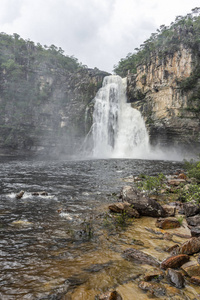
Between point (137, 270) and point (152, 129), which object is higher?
point (152, 129)

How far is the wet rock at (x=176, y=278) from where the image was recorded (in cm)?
275

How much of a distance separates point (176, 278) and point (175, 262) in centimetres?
41

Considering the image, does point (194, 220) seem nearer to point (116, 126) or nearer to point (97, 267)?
point (97, 267)

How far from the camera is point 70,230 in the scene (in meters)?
4.82

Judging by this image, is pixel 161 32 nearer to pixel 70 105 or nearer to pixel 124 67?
pixel 124 67

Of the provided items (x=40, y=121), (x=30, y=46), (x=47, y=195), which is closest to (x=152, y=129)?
(x=40, y=121)

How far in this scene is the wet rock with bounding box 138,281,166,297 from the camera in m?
2.62

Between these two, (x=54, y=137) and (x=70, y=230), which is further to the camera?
(x=54, y=137)

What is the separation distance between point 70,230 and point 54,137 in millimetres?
37602

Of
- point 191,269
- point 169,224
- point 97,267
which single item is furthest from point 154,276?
point 169,224

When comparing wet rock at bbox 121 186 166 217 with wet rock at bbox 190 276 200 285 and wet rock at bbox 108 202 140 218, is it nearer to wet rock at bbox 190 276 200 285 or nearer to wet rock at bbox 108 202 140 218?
wet rock at bbox 108 202 140 218

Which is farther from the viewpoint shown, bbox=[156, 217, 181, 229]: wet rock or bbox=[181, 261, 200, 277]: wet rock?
bbox=[156, 217, 181, 229]: wet rock

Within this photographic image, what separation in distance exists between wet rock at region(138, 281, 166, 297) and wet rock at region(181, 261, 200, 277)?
22.6 inches

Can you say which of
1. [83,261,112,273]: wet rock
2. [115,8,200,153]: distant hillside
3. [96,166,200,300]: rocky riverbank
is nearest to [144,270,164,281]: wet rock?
[96,166,200,300]: rocky riverbank
